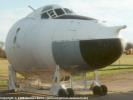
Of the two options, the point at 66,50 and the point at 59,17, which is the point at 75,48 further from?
the point at 59,17

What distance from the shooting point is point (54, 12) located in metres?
15.3

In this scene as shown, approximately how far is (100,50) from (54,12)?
10.3 ft

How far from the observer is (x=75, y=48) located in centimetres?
1337

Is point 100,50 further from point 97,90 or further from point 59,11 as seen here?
point 97,90

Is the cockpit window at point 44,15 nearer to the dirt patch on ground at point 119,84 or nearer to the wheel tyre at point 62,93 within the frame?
the wheel tyre at point 62,93

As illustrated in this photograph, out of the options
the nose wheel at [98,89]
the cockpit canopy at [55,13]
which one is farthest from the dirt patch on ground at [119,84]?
the cockpit canopy at [55,13]

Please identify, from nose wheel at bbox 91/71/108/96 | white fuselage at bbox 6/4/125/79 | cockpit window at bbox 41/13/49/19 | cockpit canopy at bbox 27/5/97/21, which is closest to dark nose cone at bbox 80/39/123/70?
white fuselage at bbox 6/4/125/79

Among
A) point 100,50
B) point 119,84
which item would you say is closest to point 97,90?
point 100,50

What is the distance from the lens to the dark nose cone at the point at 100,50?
12977 millimetres

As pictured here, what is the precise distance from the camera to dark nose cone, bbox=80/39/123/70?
42.6 feet

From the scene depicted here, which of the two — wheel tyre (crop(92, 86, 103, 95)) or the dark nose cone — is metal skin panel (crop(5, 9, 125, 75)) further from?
wheel tyre (crop(92, 86, 103, 95))

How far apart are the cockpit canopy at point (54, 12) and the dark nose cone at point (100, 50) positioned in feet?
7.54

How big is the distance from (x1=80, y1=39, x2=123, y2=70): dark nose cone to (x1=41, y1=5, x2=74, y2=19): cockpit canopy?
2300 mm

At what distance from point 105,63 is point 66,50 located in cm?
141
